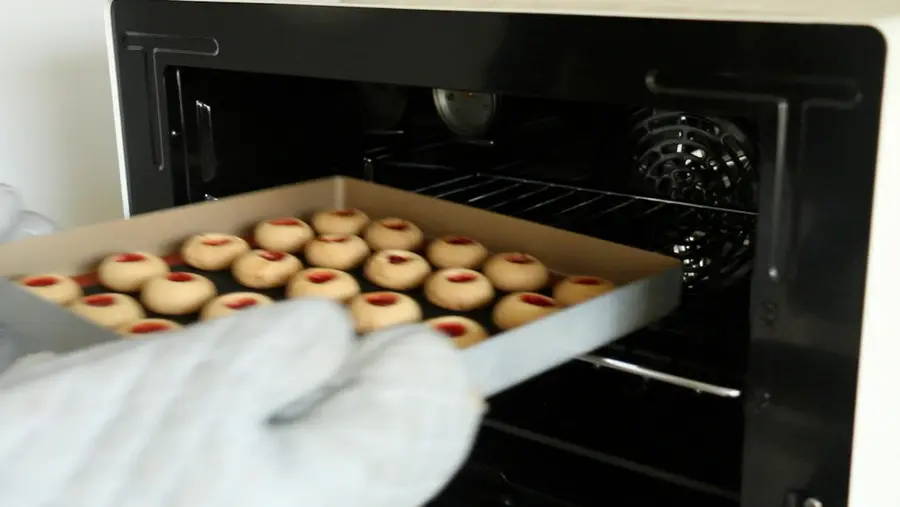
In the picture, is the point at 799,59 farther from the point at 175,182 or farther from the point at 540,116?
the point at 175,182

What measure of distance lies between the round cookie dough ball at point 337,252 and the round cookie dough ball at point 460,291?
4.5 inches

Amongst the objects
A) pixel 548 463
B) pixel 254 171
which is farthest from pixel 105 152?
pixel 548 463

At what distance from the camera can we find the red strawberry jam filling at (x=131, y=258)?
94cm

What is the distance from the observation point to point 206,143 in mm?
1008

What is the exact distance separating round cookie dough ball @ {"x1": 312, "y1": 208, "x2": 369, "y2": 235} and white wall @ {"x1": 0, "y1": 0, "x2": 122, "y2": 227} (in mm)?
524

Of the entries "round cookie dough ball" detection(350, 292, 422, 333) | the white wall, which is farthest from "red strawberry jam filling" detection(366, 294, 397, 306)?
the white wall

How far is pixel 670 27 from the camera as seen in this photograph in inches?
23.0

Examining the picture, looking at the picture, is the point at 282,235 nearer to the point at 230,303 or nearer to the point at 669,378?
the point at 230,303

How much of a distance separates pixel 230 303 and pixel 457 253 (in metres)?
0.24

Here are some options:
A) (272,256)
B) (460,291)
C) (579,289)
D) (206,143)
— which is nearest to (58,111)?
(206,143)

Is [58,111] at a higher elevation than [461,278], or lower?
higher

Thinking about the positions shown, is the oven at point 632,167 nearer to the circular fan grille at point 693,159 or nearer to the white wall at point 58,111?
the circular fan grille at point 693,159

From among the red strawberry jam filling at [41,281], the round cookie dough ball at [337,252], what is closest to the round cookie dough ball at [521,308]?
the round cookie dough ball at [337,252]

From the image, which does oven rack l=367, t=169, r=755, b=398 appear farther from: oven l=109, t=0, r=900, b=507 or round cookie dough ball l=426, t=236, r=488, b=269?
round cookie dough ball l=426, t=236, r=488, b=269
